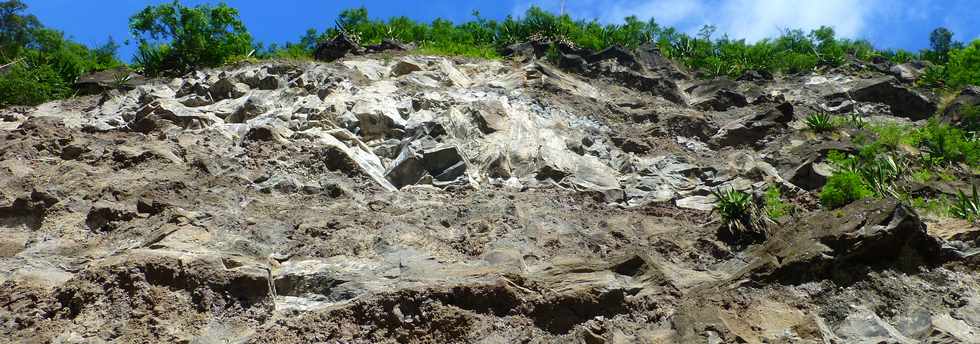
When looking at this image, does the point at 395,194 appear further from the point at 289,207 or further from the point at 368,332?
the point at 368,332

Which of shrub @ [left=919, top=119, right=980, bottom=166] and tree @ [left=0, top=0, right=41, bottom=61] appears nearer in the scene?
shrub @ [left=919, top=119, right=980, bottom=166]

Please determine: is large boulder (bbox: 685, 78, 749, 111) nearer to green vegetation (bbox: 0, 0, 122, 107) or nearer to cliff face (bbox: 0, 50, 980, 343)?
cliff face (bbox: 0, 50, 980, 343)

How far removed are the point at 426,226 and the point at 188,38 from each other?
13427 mm

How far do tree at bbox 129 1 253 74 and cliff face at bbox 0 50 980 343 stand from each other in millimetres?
1695

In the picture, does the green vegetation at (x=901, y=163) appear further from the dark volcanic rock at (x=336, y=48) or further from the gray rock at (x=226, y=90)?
the dark volcanic rock at (x=336, y=48)

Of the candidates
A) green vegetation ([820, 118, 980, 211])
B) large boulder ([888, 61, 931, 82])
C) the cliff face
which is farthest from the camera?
A: large boulder ([888, 61, 931, 82])

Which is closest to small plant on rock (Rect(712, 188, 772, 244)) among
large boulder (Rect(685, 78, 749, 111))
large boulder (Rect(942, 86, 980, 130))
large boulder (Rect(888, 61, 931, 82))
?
large boulder (Rect(685, 78, 749, 111))

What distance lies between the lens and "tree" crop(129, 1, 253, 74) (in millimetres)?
23734

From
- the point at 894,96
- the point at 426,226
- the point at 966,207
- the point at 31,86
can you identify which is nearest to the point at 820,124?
the point at 894,96

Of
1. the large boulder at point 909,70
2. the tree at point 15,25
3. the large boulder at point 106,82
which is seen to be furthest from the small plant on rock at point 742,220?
the tree at point 15,25

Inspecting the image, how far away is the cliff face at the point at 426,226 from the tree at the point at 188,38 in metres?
1.69

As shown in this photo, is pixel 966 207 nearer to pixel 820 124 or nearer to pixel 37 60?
pixel 820 124

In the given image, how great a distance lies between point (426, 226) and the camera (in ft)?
46.3

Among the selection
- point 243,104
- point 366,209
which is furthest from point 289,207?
point 243,104
